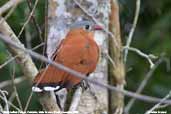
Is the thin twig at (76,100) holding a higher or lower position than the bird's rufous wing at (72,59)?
lower

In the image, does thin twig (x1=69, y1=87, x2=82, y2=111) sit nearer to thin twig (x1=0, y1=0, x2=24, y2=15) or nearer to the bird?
the bird

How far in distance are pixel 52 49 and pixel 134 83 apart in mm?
1743

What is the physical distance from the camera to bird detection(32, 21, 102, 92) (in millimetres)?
2156

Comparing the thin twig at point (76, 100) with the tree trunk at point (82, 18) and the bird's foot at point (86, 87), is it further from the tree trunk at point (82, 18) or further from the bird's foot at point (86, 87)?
the tree trunk at point (82, 18)

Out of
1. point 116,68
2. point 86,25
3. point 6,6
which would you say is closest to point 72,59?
point 86,25

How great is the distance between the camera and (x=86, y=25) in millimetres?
2877

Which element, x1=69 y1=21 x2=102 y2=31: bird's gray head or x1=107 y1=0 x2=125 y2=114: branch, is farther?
x1=107 y1=0 x2=125 y2=114: branch

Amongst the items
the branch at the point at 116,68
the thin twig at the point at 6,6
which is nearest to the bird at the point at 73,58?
the branch at the point at 116,68

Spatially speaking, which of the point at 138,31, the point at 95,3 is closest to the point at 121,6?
the point at 138,31

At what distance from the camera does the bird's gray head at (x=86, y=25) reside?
2.79 m

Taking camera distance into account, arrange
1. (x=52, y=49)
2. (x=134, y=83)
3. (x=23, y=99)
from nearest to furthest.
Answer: (x=52, y=49)
(x=23, y=99)
(x=134, y=83)

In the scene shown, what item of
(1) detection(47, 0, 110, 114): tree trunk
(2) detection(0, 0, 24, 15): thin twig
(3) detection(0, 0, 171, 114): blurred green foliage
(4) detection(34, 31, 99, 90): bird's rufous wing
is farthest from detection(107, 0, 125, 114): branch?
(2) detection(0, 0, 24, 15): thin twig

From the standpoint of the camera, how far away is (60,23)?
2.73 meters

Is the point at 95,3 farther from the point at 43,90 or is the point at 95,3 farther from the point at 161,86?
the point at 161,86
